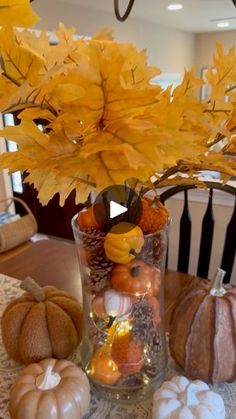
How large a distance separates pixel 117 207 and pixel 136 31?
488 cm

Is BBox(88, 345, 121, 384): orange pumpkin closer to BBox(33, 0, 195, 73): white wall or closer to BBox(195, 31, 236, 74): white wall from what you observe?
BBox(33, 0, 195, 73): white wall

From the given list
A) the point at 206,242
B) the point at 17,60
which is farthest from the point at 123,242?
the point at 206,242

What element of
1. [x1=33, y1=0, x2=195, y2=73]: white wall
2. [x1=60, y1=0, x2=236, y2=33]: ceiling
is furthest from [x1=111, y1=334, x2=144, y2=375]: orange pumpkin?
[x1=60, y1=0, x2=236, y2=33]: ceiling

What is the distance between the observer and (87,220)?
597 mm

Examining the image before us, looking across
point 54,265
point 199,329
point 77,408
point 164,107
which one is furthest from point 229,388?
point 54,265

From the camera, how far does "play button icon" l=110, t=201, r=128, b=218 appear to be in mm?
538

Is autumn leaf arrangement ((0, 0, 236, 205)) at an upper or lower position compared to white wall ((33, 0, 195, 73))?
lower

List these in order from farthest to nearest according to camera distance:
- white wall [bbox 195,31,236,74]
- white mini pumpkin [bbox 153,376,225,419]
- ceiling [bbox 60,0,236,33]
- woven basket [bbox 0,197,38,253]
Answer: white wall [bbox 195,31,236,74] → ceiling [bbox 60,0,236,33] → woven basket [bbox 0,197,38,253] → white mini pumpkin [bbox 153,376,225,419]

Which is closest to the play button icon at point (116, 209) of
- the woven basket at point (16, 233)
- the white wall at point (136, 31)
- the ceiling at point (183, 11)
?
the woven basket at point (16, 233)

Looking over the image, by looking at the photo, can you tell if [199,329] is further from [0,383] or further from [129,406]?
[0,383]

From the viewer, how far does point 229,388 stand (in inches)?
26.5

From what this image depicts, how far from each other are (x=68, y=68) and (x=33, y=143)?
0.31ft

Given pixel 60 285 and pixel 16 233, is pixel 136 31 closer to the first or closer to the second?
pixel 16 233

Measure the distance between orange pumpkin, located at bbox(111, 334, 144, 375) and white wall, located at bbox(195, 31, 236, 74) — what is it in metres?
7.02
